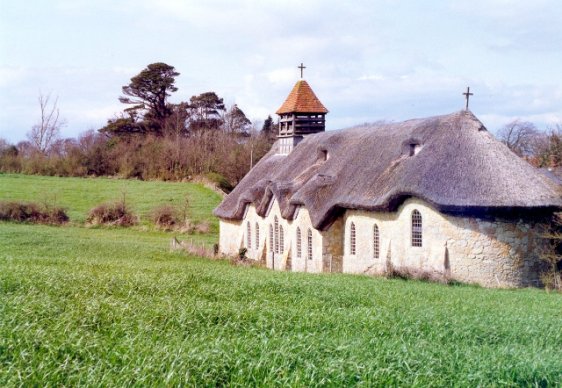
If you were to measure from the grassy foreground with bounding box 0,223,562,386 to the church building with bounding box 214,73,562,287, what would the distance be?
224 inches

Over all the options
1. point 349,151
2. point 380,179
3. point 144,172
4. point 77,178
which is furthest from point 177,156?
point 380,179

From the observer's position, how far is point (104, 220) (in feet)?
133

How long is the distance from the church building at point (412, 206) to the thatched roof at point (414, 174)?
43 millimetres

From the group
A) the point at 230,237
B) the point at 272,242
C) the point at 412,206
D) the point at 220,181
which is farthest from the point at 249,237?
the point at 220,181

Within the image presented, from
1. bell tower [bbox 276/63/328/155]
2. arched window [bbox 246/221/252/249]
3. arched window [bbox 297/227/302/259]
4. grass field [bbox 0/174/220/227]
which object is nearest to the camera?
arched window [bbox 297/227/302/259]

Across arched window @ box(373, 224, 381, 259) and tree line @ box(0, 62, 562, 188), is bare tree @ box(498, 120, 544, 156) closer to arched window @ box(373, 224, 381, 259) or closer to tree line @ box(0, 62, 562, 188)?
tree line @ box(0, 62, 562, 188)

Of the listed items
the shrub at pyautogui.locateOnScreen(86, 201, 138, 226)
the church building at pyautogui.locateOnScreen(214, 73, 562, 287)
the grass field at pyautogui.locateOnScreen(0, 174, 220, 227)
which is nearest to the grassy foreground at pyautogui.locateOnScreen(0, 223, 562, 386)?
the church building at pyautogui.locateOnScreen(214, 73, 562, 287)

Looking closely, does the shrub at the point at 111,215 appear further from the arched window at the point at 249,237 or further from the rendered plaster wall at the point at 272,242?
the arched window at the point at 249,237

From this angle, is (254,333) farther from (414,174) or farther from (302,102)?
(302,102)

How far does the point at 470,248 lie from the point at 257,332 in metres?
13.7

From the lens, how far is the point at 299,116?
38.0 meters

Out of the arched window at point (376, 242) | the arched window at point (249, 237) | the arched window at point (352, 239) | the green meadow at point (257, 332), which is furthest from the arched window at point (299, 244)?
the green meadow at point (257, 332)

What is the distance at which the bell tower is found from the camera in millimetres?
37722

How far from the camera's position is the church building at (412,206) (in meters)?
21.4
